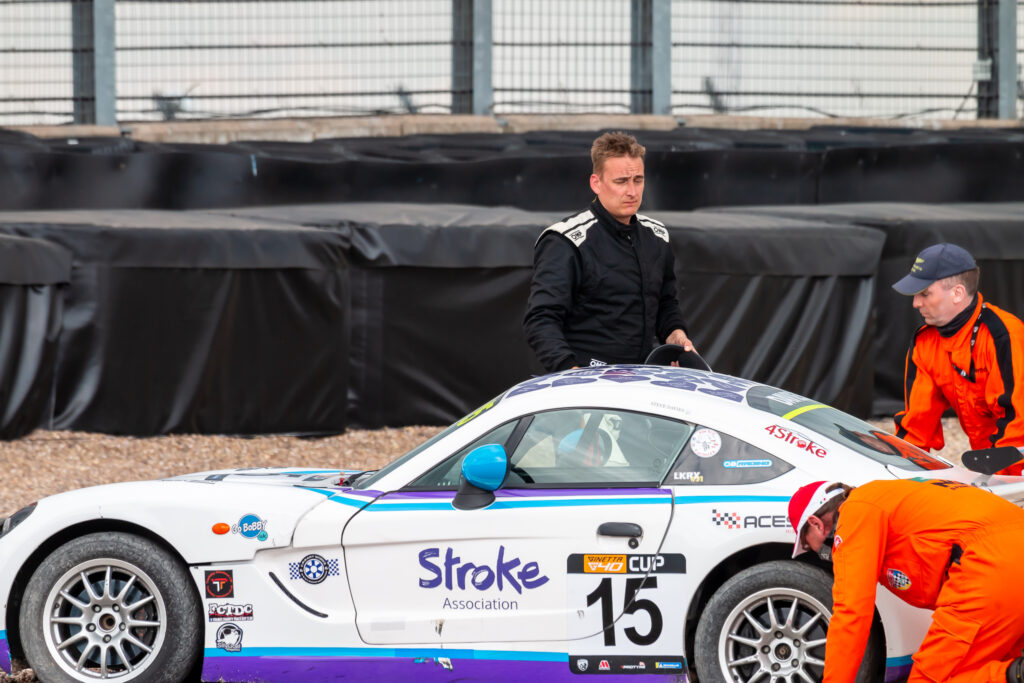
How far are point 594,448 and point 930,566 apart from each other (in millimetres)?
1154

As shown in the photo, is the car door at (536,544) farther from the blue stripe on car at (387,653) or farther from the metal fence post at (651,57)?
the metal fence post at (651,57)

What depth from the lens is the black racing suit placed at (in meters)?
5.33

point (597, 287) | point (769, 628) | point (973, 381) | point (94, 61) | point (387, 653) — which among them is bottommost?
point (387, 653)

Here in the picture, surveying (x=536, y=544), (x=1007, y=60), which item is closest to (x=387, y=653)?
(x=536, y=544)

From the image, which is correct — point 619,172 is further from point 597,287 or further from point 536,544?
point 536,544

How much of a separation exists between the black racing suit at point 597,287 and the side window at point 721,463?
40.6 inches

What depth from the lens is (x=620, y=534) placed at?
4.25 metres

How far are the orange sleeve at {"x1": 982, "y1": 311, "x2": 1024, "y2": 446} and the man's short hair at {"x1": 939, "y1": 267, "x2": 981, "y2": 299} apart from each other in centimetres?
13

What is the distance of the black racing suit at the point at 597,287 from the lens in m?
5.33

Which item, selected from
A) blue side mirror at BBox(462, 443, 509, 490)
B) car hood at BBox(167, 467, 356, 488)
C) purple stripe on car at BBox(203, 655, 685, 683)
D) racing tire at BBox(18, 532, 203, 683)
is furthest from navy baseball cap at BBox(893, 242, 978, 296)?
racing tire at BBox(18, 532, 203, 683)

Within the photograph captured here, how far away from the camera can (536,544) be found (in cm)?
432

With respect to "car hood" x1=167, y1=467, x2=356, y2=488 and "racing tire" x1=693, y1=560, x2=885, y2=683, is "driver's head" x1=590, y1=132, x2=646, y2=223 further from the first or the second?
"racing tire" x1=693, y1=560, x2=885, y2=683

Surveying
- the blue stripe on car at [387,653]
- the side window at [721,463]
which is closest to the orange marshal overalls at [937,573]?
the side window at [721,463]

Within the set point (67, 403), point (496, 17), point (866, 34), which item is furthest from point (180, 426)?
point (866, 34)
